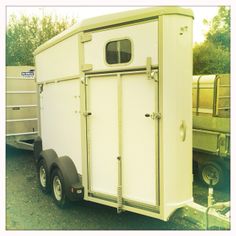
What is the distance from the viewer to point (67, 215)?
5387 millimetres

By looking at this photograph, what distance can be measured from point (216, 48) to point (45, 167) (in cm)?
357

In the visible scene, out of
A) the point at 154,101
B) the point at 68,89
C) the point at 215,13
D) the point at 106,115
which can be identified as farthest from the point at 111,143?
the point at 215,13

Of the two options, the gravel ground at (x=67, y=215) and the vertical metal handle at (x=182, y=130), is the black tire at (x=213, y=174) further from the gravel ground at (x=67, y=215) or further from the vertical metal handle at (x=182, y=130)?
the vertical metal handle at (x=182, y=130)

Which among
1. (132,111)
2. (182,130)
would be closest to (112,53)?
(132,111)

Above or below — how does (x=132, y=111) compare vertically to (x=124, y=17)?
below

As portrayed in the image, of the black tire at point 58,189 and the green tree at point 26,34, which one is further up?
the green tree at point 26,34

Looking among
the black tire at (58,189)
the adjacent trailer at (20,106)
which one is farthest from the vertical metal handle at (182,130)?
the adjacent trailer at (20,106)

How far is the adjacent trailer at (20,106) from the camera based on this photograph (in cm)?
868

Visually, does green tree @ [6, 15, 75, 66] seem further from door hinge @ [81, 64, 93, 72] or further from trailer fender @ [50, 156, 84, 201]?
trailer fender @ [50, 156, 84, 201]

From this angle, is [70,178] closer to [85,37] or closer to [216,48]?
[85,37]

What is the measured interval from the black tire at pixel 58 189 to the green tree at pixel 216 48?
3107 millimetres

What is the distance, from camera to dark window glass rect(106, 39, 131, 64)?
172 inches

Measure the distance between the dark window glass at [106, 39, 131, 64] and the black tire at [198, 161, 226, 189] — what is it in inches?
129

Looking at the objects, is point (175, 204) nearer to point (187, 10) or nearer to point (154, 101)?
point (154, 101)
